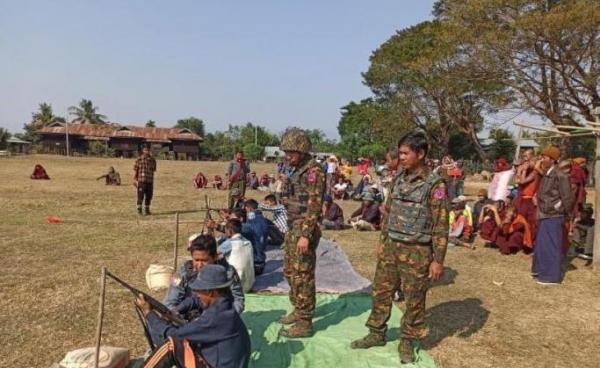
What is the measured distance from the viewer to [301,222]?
4520mm

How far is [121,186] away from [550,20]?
17.4m

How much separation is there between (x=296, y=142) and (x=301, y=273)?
118 cm

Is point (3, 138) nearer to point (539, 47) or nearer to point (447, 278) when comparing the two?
point (539, 47)

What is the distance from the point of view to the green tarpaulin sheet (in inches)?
165

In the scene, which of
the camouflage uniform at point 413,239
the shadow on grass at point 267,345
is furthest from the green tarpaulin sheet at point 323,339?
the camouflage uniform at point 413,239

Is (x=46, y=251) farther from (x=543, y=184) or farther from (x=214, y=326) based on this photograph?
(x=543, y=184)

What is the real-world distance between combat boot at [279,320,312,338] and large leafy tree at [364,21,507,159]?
80.9 ft

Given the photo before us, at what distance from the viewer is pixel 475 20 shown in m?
21.5

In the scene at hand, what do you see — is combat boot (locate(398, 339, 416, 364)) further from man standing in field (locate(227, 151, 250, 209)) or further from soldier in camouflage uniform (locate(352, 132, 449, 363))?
man standing in field (locate(227, 151, 250, 209))

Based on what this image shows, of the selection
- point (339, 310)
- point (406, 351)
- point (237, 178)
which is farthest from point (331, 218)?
point (406, 351)

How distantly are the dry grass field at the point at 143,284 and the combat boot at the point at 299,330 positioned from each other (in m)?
1.10

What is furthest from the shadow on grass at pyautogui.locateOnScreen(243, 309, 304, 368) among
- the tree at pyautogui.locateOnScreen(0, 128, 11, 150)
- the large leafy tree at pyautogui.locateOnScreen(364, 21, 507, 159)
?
the tree at pyautogui.locateOnScreen(0, 128, 11, 150)

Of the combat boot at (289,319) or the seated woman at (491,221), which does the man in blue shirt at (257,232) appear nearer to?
the combat boot at (289,319)

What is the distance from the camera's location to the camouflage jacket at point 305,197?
4418 millimetres
